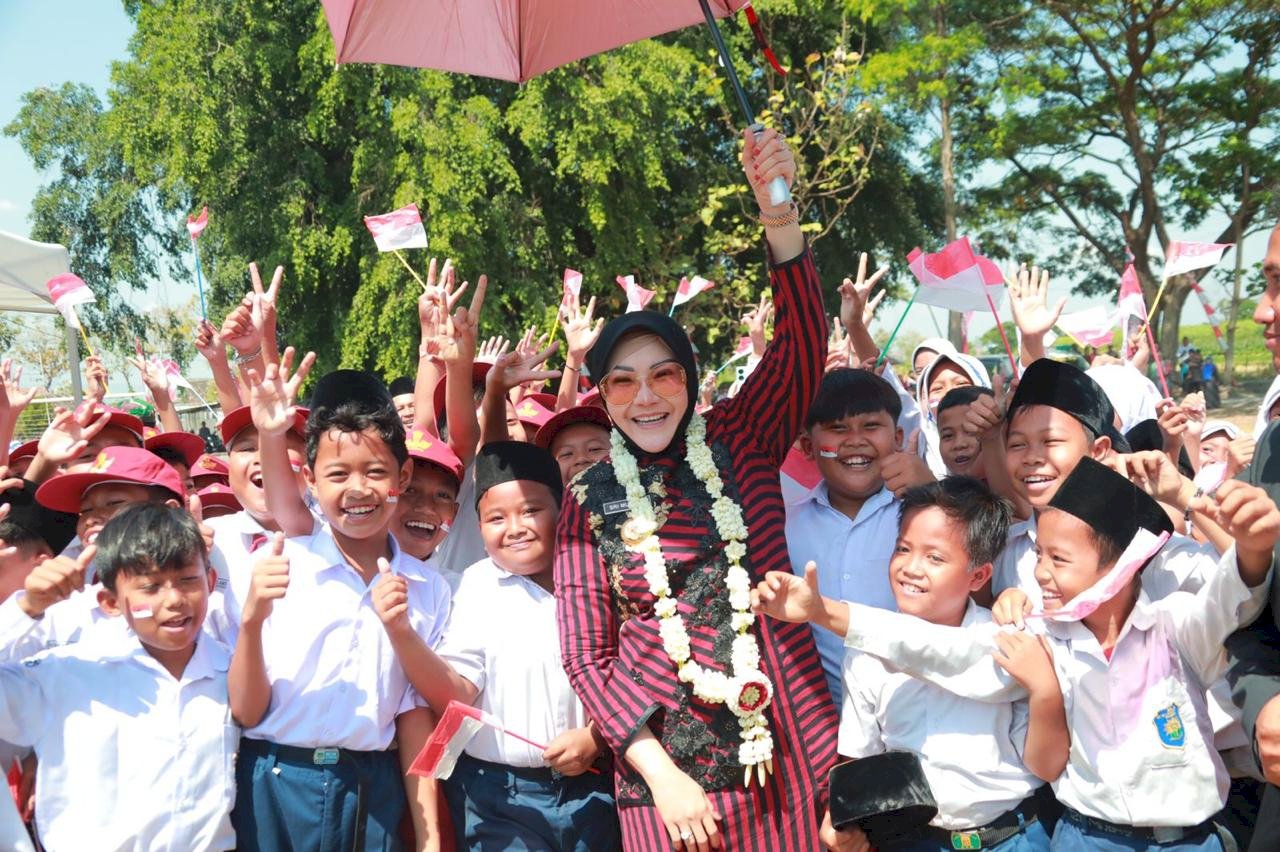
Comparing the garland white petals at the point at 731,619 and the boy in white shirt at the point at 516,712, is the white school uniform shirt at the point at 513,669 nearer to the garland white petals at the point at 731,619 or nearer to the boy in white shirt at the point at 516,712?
the boy in white shirt at the point at 516,712

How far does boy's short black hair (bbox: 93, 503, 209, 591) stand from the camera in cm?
307

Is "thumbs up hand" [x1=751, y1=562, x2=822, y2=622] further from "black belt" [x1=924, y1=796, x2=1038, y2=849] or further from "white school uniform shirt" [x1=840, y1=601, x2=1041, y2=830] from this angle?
"black belt" [x1=924, y1=796, x2=1038, y2=849]

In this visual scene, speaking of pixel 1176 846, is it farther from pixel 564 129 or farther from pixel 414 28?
pixel 564 129

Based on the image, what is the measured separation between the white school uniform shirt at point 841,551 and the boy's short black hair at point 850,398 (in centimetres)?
26

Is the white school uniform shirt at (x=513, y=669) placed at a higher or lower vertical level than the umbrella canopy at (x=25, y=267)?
lower

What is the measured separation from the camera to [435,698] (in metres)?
3.15

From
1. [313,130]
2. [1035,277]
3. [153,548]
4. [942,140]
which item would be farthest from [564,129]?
[153,548]

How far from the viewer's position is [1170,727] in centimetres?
273

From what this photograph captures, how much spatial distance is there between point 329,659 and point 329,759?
0.91 feet

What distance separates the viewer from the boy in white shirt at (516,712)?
3133 mm

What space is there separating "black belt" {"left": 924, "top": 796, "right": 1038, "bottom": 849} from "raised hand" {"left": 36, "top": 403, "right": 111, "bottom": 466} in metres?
3.21

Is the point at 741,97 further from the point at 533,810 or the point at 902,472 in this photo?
the point at 533,810

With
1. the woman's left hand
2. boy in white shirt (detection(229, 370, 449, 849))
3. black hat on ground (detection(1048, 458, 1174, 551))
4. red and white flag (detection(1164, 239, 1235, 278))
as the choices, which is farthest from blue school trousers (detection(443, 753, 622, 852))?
red and white flag (detection(1164, 239, 1235, 278))

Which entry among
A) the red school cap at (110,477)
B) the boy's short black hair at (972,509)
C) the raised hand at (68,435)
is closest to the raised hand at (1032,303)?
the boy's short black hair at (972,509)
